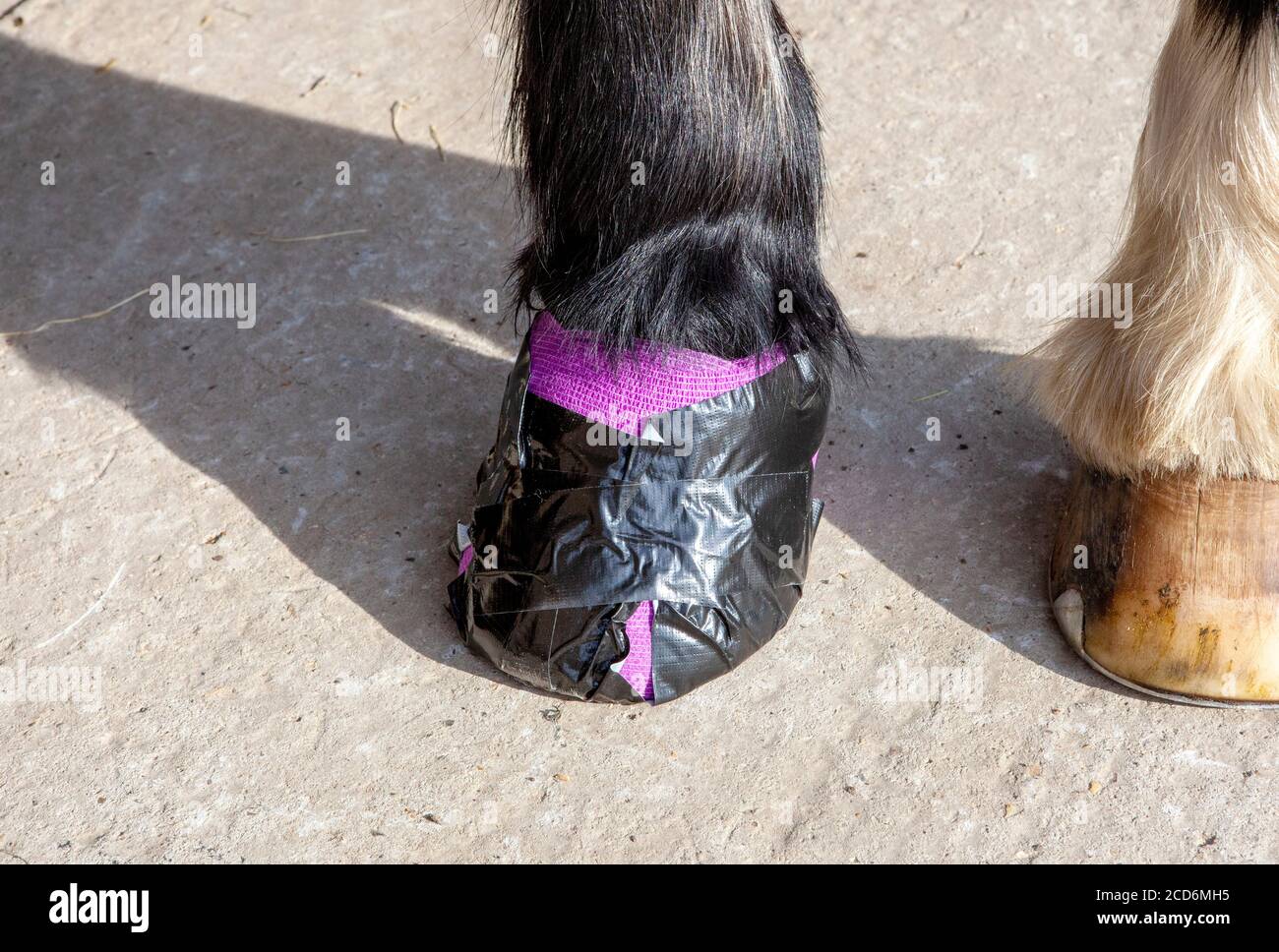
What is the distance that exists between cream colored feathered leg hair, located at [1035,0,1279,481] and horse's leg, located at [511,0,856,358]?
1.31 ft

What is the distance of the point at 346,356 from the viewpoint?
2.35m

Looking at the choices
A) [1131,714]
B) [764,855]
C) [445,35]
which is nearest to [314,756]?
[764,855]

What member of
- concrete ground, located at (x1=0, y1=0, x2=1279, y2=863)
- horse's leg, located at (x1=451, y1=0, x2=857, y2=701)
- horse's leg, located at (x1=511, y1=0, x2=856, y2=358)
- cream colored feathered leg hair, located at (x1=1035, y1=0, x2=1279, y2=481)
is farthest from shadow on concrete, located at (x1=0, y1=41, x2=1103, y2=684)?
horse's leg, located at (x1=511, y1=0, x2=856, y2=358)

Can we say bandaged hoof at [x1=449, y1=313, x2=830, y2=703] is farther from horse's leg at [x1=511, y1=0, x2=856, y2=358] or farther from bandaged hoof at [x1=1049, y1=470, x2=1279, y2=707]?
bandaged hoof at [x1=1049, y1=470, x2=1279, y2=707]

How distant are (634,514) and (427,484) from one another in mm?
544

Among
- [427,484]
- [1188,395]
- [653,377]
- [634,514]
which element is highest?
[1188,395]

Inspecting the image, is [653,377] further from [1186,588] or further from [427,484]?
[1186,588]

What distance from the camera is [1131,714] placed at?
1.78 m

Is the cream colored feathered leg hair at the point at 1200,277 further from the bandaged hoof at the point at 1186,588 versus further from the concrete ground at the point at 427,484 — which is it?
the concrete ground at the point at 427,484

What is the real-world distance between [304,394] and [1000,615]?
4.13 feet

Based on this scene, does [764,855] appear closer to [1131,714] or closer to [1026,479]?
[1131,714]

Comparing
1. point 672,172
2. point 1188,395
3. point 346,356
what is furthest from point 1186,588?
point 346,356

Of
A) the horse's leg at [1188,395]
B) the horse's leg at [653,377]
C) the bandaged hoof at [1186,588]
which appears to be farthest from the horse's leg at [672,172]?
the bandaged hoof at [1186,588]

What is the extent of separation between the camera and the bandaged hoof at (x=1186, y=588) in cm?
167
